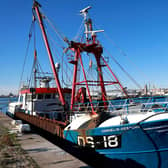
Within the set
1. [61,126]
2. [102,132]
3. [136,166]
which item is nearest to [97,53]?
[61,126]

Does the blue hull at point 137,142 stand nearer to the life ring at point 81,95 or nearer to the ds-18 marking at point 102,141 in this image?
the ds-18 marking at point 102,141

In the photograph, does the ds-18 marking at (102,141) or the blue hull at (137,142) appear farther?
the ds-18 marking at (102,141)

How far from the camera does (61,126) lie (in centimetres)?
1003

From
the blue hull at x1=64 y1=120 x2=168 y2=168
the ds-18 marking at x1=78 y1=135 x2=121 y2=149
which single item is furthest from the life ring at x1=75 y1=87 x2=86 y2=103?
the blue hull at x1=64 y1=120 x2=168 y2=168

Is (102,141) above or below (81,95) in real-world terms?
below

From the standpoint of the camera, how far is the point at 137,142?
668 centimetres

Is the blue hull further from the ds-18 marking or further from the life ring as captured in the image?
the life ring

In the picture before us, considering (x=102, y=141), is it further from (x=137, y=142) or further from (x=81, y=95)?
(x=81, y=95)

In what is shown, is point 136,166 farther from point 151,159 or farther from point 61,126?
point 61,126

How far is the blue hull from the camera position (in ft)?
21.0

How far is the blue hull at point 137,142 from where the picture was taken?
6.39 metres

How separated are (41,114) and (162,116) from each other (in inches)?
463

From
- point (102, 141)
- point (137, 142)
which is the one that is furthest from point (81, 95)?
point (137, 142)

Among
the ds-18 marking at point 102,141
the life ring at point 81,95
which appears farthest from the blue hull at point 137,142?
the life ring at point 81,95
